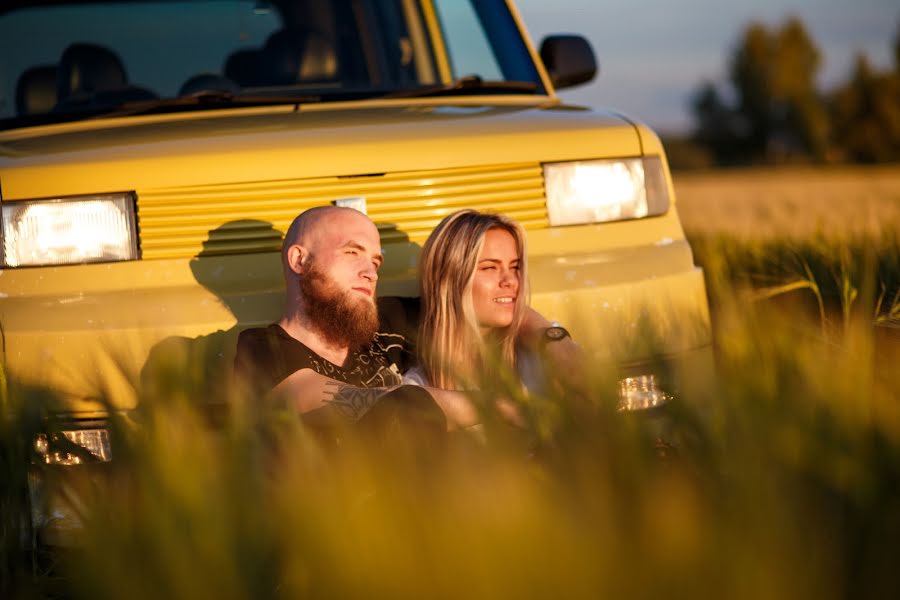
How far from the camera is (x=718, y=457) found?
2.02 meters

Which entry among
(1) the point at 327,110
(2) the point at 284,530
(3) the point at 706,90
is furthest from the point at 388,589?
(3) the point at 706,90

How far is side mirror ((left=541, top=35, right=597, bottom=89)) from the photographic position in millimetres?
5129

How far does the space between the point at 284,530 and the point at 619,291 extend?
1.95 m

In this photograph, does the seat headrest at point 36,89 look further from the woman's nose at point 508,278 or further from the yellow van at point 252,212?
the woman's nose at point 508,278

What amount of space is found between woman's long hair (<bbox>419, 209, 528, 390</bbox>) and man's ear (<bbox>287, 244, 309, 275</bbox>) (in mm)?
362

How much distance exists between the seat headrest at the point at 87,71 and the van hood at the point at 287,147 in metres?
0.88

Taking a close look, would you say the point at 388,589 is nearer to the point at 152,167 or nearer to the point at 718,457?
the point at 718,457

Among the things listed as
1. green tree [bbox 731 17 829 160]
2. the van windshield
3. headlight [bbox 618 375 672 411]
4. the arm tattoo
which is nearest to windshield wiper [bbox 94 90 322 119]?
the van windshield

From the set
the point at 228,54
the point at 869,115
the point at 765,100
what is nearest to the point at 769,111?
the point at 765,100

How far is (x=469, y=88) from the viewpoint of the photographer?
464 cm

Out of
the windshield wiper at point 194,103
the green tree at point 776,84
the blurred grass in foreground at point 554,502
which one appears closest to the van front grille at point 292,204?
the windshield wiper at point 194,103

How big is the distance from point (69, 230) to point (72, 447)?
1.07m

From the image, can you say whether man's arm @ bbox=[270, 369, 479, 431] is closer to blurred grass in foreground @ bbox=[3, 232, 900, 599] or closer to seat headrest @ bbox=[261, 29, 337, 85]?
blurred grass in foreground @ bbox=[3, 232, 900, 599]

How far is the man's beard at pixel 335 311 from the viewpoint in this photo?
3289mm
